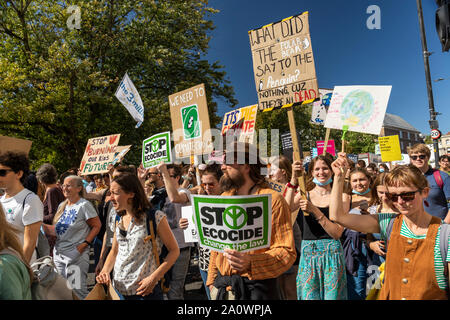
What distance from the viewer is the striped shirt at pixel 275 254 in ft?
7.34

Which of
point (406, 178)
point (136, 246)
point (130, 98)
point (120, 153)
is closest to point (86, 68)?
point (130, 98)

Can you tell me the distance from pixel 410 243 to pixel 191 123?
3.98m

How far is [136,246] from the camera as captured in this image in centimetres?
299

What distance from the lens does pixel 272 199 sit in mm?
2418

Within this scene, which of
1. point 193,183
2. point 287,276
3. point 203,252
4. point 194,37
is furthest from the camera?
point 194,37

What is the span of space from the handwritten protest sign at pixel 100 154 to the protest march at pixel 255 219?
5 cm

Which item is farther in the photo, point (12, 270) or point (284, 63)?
point (284, 63)

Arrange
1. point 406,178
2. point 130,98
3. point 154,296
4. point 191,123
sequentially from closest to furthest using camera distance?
point 406,178 < point 154,296 < point 191,123 < point 130,98

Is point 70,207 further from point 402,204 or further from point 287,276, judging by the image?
point 402,204

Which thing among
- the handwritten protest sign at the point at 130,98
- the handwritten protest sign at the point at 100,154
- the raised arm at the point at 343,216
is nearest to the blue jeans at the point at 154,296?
the raised arm at the point at 343,216

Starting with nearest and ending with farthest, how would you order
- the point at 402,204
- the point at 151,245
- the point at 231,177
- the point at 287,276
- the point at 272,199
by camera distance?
the point at 402,204 → the point at 272,199 → the point at 231,177 → the point at 151,245 → the point at 287,276

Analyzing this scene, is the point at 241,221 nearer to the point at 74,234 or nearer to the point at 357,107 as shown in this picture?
the point at 357,107

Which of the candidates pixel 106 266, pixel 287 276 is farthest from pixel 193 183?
pixel 106 266
